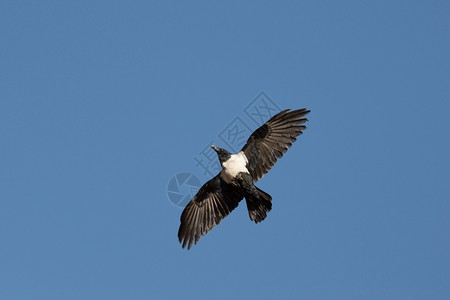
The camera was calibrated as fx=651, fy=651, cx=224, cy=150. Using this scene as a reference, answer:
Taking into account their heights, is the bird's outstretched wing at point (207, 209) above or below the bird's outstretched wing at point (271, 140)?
below

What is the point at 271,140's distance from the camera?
49.1 feet

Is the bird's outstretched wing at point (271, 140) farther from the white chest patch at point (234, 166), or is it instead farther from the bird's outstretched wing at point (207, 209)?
the bird's outstretched wing at point (207, 209)

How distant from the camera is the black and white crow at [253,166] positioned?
14781mm

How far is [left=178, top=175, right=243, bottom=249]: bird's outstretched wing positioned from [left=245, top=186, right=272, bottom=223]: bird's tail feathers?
70cm

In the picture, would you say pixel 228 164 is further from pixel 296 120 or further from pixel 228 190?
pixel 296 120

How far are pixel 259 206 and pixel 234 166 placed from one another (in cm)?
108

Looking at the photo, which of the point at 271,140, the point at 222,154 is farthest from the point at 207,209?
the point at 271,140

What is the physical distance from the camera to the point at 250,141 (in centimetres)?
1509

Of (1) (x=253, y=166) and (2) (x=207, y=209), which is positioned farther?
(2) (x=207, y=209)

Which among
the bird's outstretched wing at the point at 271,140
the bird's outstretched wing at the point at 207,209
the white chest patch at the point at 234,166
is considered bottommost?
the bird's outstretched wing at the point at 207,209

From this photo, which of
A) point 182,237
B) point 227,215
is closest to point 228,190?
point 227,215

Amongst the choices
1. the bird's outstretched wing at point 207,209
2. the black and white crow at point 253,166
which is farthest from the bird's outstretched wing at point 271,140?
the bird's outstretched wing at point 207,209

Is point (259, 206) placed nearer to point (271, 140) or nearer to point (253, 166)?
point (253, 166)

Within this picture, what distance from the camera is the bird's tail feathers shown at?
1470 cm
